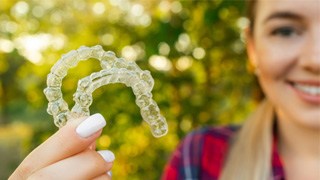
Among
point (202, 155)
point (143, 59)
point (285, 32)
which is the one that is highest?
point (143, 59)

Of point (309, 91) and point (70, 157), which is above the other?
point (309, 91)

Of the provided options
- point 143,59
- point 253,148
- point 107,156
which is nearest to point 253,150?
point 253,148

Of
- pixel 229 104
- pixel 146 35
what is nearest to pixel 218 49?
pixel 229 104

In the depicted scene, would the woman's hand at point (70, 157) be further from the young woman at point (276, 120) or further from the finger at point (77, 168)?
the young woman at point (276, 120)

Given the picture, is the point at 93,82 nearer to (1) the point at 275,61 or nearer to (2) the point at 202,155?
(1) the point at 275,61

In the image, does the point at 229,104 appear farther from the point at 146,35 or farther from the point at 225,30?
the point at 146,35

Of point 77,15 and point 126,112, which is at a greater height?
point 77,15

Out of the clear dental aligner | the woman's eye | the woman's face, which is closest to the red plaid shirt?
the woman's face
